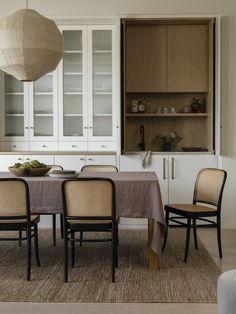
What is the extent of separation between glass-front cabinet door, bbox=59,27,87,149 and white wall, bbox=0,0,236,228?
0.35 m

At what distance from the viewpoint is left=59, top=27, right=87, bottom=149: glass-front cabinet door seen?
6.27m

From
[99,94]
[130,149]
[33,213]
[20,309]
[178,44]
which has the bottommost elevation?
[20,309]

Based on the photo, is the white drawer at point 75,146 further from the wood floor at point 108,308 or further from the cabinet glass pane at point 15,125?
the wood floor at point 108,308

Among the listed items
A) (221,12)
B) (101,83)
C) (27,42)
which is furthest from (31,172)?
(221,12)

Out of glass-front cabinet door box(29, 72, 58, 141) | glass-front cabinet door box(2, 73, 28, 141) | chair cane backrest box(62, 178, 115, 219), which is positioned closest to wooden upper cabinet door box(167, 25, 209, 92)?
glass-front cabinet door box(29, 72, 58, 141)

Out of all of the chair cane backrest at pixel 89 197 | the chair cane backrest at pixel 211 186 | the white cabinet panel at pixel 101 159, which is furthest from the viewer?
the white cabinet panel at pixel 101 159

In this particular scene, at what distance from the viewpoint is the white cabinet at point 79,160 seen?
5.95 m

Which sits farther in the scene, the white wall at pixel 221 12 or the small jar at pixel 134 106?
the small jar at pixel 134 106

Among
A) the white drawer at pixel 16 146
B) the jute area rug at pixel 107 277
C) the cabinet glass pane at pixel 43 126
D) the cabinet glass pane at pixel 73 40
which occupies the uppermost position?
the cabinet glass pane at pixel 73 40

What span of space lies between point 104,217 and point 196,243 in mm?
1454

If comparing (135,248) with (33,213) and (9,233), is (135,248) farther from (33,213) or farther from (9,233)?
(9,233)

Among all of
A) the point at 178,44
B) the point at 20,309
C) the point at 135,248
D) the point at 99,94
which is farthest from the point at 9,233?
the point at 178,44

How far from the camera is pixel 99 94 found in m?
6.33

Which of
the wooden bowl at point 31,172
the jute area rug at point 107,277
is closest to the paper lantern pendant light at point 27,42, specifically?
the wooden bowl at point 31,172
